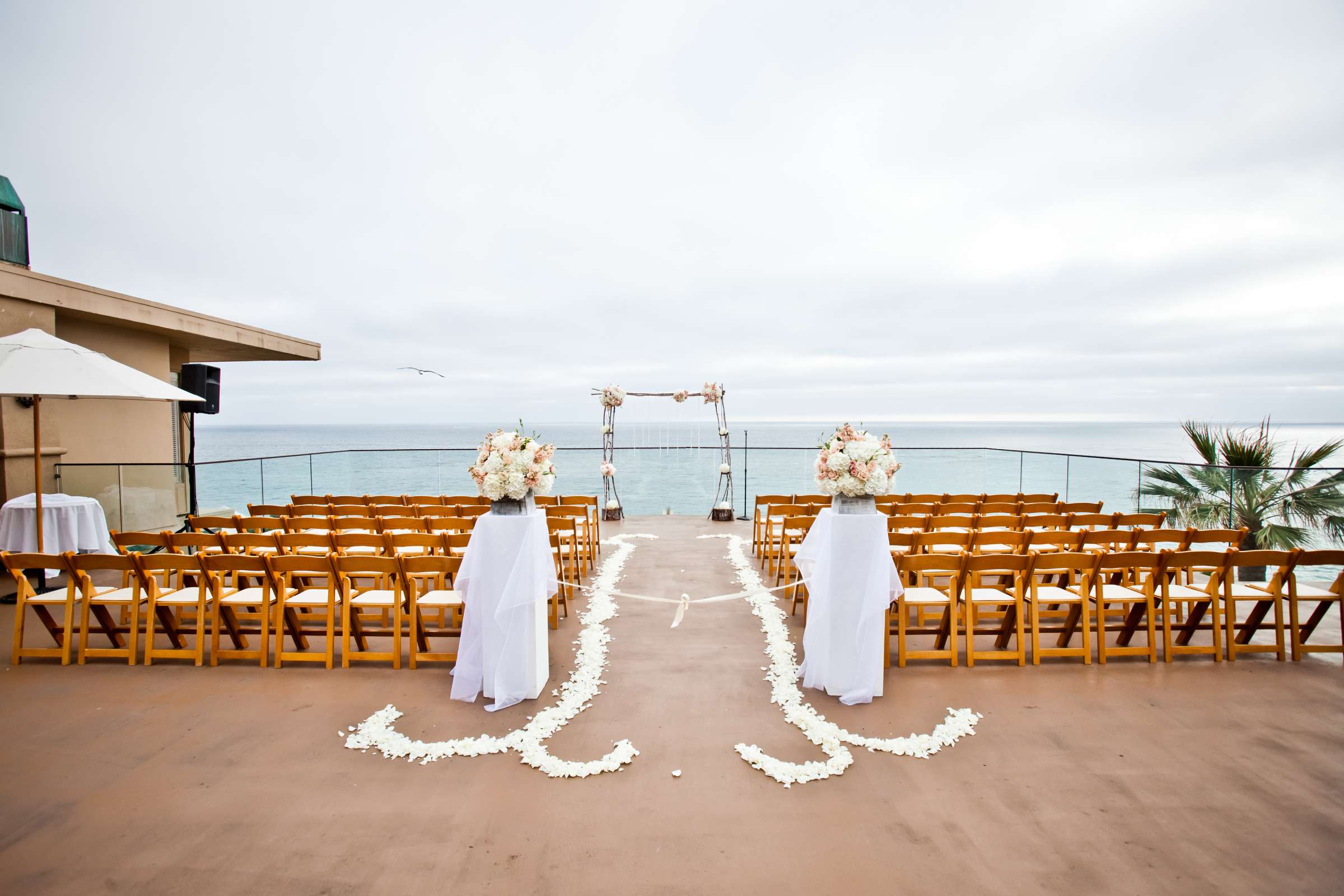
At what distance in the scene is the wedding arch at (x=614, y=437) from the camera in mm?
10266

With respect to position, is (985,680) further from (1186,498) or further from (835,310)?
(835,310)

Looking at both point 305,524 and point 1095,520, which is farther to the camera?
point 1095,520

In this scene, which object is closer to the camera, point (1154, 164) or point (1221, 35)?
point (1221, 35)

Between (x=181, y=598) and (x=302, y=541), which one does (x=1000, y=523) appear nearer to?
(x=302, y=541)

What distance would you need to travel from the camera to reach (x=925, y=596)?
3.93 m

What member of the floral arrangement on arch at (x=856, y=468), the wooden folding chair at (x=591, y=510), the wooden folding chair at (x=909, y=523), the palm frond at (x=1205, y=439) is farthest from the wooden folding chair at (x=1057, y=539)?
the wooden folding chair at (x=591, y=510)

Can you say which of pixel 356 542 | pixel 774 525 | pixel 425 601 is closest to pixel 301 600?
pixel 356 542

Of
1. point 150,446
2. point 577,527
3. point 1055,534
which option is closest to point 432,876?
point 1055,534

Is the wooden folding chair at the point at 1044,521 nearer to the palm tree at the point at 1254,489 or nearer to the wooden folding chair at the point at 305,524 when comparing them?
the palm tree at the point at 1254,489

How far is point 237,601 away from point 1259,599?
6.69 metres

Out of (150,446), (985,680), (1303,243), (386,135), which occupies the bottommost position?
(985,680)

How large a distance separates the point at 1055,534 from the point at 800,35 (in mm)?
8077

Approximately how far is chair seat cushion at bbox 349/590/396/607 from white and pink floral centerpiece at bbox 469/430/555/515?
112cm

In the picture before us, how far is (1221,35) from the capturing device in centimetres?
686
